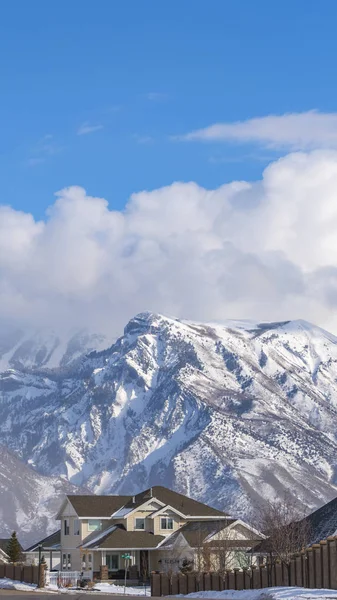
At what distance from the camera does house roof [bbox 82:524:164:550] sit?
12412 cm

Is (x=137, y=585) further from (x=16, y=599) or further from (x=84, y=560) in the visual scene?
(x=16, y=599)

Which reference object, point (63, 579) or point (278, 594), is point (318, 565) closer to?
point (278, 594)

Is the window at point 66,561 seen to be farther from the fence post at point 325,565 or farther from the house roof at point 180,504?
the fence post at point 325,565

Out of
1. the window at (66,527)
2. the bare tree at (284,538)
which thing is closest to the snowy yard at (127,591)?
the bare tree at (284,538)

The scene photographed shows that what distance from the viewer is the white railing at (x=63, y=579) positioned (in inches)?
4026

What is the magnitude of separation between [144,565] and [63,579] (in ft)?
51.5

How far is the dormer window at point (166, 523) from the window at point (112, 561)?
6498 millimetres

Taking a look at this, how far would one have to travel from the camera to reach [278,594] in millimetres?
54562

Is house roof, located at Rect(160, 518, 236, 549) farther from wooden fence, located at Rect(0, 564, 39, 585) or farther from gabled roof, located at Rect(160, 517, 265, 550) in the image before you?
wooden fence, located at Rect(0, 564, 39, 585)

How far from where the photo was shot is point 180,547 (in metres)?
117

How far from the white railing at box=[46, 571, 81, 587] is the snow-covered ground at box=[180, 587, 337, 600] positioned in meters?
33.2

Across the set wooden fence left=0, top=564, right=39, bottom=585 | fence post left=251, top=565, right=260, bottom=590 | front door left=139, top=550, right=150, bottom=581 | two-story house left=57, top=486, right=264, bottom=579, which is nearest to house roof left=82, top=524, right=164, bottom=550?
two-story house left=57, top=486, right=264, bottom=579

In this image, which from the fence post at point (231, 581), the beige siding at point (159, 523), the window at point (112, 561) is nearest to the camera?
the fence post at point (231, 581)

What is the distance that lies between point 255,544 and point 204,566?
14.8 meters
